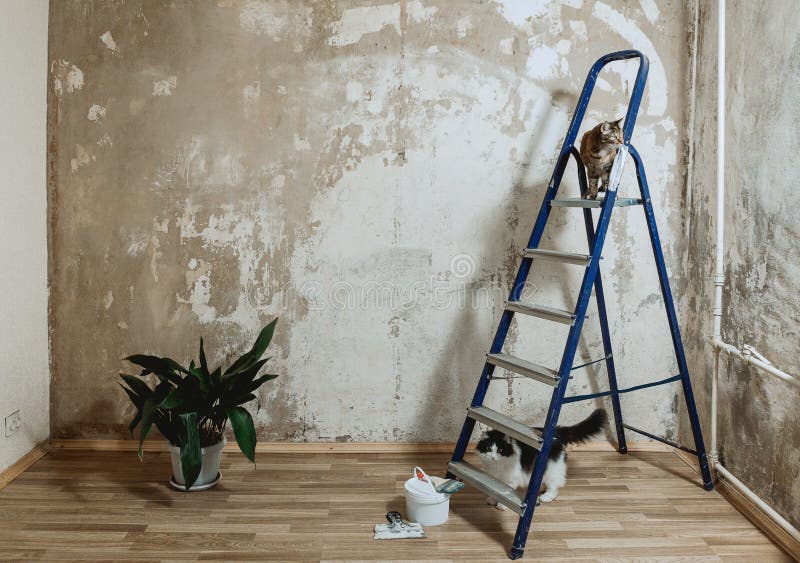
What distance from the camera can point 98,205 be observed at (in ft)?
10.5

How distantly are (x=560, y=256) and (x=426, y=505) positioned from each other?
44.2 inches

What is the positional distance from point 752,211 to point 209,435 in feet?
8.26

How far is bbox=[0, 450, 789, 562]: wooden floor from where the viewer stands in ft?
7.64

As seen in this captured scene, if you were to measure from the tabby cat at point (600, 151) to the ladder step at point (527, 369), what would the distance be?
2.56 ft

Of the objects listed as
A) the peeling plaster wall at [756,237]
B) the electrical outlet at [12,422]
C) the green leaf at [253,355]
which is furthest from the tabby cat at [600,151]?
the electrical outlet at [12,422]

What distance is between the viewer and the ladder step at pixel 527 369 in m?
2.48

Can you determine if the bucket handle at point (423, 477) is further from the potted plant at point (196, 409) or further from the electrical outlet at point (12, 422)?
the electrical outlet at point (12, 422)

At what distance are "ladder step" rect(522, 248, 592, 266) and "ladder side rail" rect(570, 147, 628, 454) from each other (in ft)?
0.99

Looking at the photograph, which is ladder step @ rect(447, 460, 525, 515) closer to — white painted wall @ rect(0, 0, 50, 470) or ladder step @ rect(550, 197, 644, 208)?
ladder step @ rect(550, 197, 644, 208)

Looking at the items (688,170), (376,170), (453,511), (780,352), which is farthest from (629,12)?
(453,511)

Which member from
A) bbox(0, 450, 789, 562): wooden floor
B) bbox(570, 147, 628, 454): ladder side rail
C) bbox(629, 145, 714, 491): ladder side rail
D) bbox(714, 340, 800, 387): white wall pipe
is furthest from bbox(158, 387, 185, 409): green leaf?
bbox(714, 340, 800, 387): white wall pipe

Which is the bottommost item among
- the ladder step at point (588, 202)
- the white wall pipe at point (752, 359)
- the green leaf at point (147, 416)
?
the green leaf at point (147, 416)

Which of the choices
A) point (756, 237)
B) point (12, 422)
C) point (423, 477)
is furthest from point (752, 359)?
point (12, 422)

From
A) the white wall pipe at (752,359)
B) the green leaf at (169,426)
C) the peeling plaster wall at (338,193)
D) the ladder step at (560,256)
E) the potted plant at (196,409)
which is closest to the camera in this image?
the white wall pipe at (752,359)
